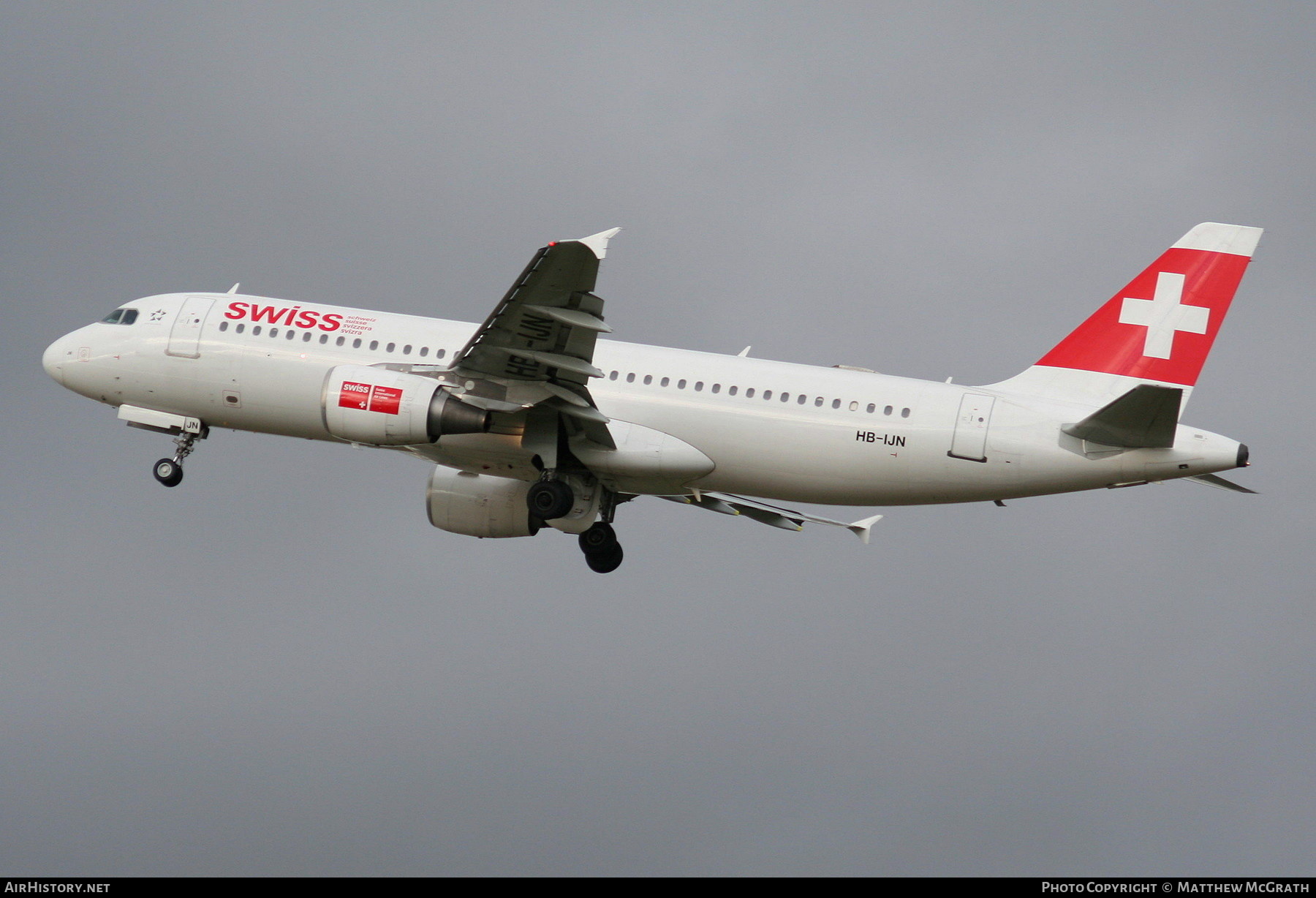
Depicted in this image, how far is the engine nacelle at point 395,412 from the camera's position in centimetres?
3256

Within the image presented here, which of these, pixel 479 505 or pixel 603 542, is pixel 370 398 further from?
pixel 603 542

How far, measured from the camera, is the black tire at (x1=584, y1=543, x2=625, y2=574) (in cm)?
3825

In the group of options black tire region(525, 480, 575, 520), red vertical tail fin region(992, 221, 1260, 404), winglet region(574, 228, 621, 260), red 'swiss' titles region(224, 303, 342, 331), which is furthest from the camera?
red 'swiss' titles region(224, 303, 342, 331)

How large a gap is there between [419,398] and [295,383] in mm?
4791

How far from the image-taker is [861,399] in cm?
3403

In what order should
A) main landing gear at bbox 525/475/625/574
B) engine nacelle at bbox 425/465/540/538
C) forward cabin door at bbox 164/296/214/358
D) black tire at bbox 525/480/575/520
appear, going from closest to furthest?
black tire at bbox 525/480/575/520 < forward cabin door at bbox 164/296/214/358 < main landing gear at bbox 525/475/625/574 < engine nacelle at bbox 425/465/540/538

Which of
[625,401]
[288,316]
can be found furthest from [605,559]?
[288,316]

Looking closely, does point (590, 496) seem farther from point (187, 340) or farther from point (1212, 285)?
point (1212, 285)

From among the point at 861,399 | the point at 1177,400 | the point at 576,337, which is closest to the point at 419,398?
the point at 576,337

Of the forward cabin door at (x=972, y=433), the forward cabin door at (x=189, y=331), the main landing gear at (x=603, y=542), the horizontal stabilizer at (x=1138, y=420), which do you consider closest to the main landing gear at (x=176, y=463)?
the forward cabin door at (x=189, y=331)

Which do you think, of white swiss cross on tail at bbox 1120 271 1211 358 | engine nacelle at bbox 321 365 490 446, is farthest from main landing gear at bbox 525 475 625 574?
white swiss cross on tail at bbox 1120 271 1211 358

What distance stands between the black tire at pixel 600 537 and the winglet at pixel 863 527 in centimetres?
588

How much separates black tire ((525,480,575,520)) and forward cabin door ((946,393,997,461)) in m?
8.78

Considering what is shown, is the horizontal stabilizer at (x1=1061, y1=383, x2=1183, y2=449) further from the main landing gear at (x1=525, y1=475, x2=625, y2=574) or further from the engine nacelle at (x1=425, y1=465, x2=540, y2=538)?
the engine nacelle at (x1=425, y1=465, x2=540, y2=538)
